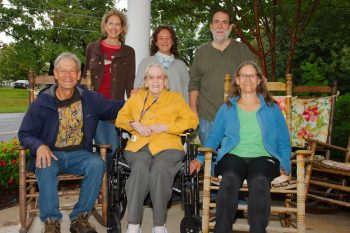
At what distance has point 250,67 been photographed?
2.95 meters

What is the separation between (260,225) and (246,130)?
0.69 metres

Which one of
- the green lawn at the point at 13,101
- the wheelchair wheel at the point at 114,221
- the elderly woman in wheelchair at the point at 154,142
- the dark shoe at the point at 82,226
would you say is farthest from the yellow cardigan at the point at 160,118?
the green lawn at the point at 13,101

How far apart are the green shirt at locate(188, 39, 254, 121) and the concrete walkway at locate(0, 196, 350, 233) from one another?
2.92 feet

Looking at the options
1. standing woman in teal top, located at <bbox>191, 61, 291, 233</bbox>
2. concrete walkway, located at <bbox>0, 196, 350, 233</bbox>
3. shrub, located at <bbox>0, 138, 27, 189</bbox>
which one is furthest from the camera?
shrub, located at <bbox>0, 138, 27, 189</bbox>

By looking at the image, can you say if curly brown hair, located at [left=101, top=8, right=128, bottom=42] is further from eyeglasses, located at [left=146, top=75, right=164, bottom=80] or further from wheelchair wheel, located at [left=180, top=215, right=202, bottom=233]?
wheelchair wheel, located at [left=180, top=215, right=202, bottom=233]

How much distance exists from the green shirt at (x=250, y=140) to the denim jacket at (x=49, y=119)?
1026mm

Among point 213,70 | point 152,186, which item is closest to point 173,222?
point 152,186

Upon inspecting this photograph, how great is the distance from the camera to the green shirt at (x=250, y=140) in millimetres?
2863

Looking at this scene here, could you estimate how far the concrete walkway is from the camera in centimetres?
331

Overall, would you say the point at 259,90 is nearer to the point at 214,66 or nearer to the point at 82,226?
the point at 214,66

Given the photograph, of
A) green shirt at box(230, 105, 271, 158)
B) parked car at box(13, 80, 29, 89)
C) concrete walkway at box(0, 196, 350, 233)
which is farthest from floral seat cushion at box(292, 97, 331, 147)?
parked car at box(13, 80, 29, 89)

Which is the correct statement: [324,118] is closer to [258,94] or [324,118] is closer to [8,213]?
[258,94]

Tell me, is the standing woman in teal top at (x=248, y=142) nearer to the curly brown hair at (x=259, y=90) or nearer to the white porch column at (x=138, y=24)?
the curly brown hair at (x=259, y=90)

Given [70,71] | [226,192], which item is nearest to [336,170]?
[226,192]
